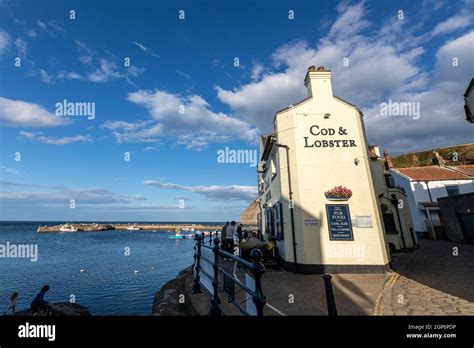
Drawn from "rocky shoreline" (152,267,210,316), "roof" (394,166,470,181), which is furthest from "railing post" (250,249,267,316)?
"roof" (394,166,470,181)

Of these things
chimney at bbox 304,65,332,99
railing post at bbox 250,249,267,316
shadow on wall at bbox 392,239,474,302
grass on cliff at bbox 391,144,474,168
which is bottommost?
shadow on wall at bbox 392,239,474,302

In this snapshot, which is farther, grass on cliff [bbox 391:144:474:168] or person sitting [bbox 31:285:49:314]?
grass on cliff [bbox 391:144:474:168]

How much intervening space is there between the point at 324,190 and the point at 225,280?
6.79 metres

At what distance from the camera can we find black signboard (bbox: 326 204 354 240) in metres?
9.76

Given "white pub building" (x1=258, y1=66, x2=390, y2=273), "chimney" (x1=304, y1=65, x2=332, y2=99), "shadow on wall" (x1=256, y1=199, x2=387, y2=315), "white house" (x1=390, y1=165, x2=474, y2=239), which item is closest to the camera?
"shadow on wall" (x1=256, y1=199, x2=387, y2=315)

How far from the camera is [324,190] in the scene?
10289mm

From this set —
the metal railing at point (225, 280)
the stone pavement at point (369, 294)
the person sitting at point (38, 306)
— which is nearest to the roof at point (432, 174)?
the stone pavement at point (369, 294)

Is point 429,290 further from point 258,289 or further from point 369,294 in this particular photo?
point 258,289

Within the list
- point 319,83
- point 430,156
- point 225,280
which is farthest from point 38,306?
point 430,156

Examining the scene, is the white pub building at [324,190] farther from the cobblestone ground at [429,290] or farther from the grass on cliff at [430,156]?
the grass on cliff at [430,156]

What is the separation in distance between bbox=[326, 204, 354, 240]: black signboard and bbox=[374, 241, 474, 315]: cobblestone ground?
218 centimetres

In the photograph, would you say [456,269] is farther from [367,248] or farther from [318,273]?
[318,273]

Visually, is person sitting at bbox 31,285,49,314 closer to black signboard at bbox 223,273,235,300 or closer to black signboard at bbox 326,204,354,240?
black signboard at bbox 223,273,235,300

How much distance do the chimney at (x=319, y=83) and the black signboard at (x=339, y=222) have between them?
18.7 ft
